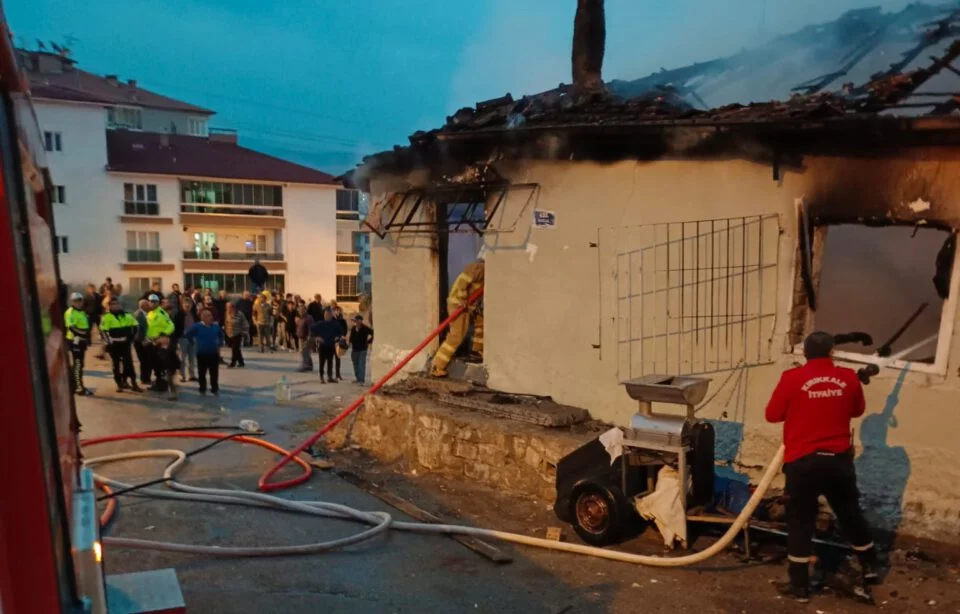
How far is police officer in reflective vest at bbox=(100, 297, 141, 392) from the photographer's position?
41.0 ft

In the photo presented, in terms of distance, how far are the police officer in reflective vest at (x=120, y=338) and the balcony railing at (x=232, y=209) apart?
99.5 ft

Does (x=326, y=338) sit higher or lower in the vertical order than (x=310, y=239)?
lower

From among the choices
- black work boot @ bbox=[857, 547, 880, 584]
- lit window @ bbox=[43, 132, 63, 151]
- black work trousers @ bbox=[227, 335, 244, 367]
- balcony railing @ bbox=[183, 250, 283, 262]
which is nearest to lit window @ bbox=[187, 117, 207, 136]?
balcony railing @ bbox=[183, 250, 283, 262]

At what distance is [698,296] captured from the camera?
7.24m

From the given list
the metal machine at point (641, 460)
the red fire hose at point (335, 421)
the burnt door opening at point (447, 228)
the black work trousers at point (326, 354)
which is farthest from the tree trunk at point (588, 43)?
the metal machine at point (641, 460)

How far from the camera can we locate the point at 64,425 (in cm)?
263

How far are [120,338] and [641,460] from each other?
32.2 ft

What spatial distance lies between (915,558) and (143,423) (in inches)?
385

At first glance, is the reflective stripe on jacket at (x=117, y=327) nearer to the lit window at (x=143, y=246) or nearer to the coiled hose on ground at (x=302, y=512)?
→ the coiled hose on ground at (x=302, y=512)

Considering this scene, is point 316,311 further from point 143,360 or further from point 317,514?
point 317,514

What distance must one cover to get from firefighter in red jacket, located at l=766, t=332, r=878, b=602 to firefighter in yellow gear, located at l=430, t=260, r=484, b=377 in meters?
5.18

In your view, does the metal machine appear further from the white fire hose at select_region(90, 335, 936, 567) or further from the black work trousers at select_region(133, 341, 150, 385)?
the black work trousers at select_region(133, 341, 150, 385)

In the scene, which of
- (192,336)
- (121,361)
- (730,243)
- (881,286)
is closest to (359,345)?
(192,336)

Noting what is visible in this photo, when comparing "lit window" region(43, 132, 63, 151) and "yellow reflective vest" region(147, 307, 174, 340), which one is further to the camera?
"lit window" region(43, 132, 63, 151)
